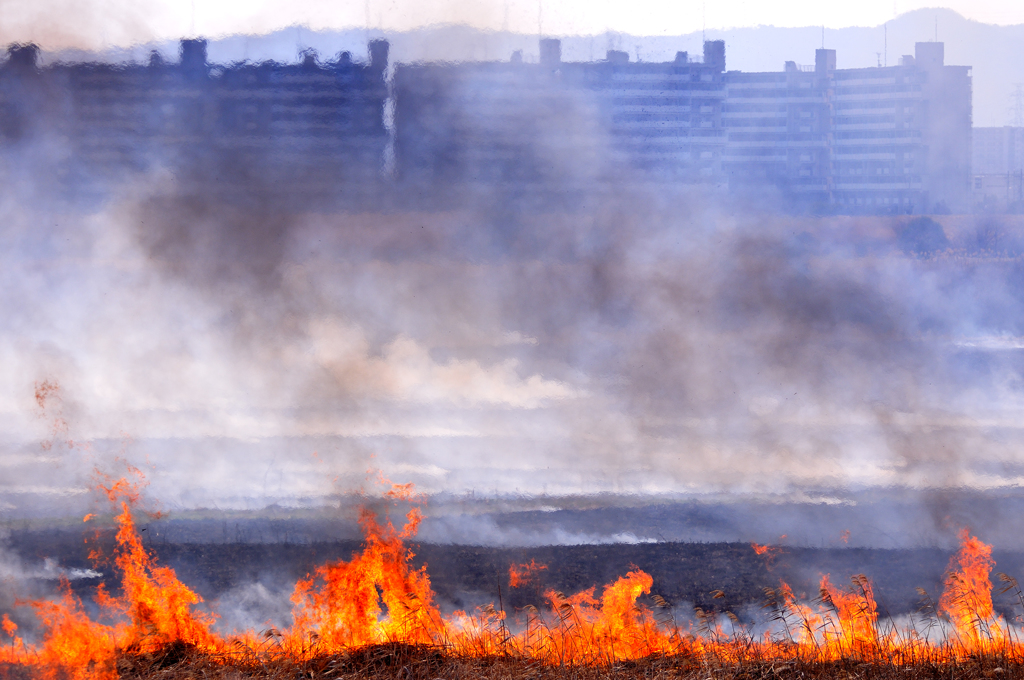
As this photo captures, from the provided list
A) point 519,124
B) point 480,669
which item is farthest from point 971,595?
point 519,124

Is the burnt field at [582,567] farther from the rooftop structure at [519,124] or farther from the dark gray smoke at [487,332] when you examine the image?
the rooftop structure at [519,124]

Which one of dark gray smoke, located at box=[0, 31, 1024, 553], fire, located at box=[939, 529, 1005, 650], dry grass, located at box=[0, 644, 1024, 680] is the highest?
dark gray smoke, located at box=[0, 31, 1024, 553]

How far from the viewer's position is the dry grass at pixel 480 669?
406cm

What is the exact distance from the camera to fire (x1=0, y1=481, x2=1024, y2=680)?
14.8 feet

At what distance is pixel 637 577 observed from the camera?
587cm

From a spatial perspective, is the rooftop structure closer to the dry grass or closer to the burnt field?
the burnt field

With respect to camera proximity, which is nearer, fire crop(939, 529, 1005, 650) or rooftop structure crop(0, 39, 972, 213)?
fire crop(939, 529, 1005, 650)

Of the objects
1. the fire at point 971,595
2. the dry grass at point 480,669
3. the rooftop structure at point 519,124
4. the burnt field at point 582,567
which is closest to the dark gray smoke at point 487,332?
the rooftop structure at point 519,124

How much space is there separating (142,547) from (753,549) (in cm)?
646

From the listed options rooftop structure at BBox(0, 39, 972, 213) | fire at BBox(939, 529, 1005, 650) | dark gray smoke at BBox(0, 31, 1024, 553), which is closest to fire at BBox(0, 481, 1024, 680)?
fire at BBox(939, 529, 1005, 650)

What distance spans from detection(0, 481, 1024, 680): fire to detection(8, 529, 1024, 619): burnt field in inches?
4.3

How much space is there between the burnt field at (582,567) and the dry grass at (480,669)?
4.01ft

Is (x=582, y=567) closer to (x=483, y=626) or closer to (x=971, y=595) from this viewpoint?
(x=483, y=626)

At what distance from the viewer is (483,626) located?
5105 mm
